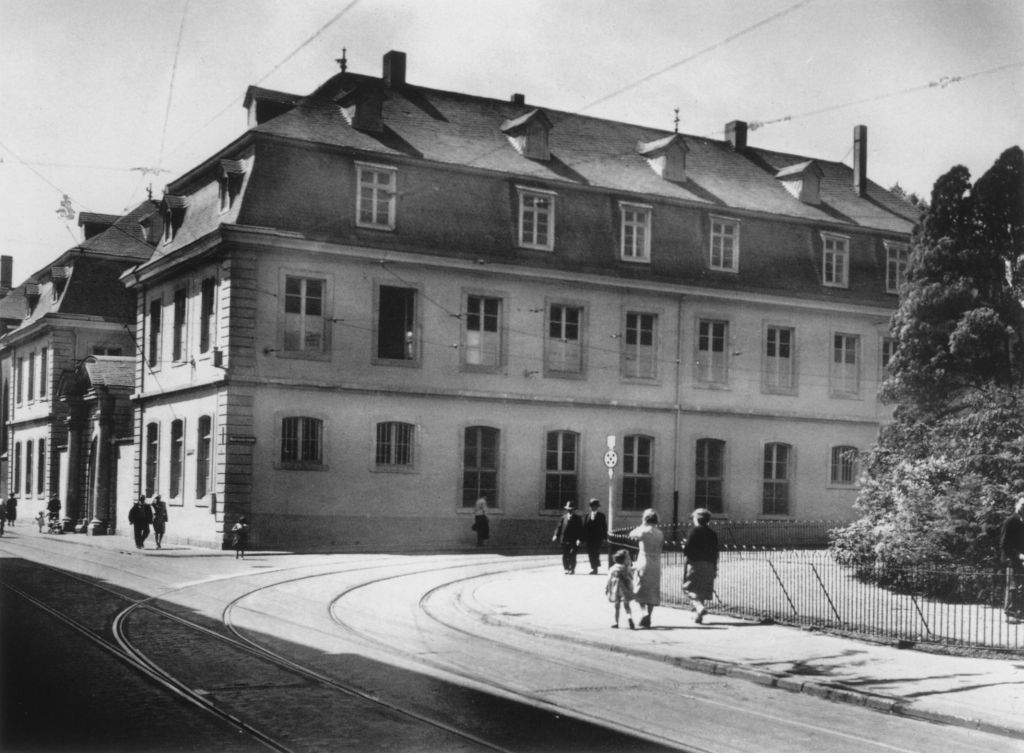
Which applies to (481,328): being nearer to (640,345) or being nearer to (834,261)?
(640,345)

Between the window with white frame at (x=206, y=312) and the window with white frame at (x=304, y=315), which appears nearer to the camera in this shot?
the window with white frame at (x=304, y=315)

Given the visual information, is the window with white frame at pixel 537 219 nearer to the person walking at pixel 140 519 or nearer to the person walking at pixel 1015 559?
the person walking at pixel 140 519

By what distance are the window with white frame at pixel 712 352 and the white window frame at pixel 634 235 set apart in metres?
2.76

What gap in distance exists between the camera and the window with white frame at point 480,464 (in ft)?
114

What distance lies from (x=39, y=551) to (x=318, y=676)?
891 inches

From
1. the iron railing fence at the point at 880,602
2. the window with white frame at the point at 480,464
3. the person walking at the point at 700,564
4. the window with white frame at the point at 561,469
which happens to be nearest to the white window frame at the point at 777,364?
the window with white frame at the point at 561,469

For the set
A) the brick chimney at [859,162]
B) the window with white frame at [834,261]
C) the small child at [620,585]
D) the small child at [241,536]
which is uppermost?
the brick chimney at [859,162]

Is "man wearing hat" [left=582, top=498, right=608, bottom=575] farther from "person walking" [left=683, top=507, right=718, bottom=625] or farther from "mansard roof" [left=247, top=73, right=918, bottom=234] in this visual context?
"mansard roof" [left=247, top=73, right=918, bottom=234]

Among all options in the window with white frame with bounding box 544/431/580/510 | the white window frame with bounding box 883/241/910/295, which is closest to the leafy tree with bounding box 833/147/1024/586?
the window with white frame with bounding box 544/431/580/510

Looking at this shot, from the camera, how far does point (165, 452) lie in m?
37.2

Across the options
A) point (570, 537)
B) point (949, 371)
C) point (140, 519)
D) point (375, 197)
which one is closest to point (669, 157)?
point (375, 197)

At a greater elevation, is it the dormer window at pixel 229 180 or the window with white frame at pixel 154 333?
the dormer window at pixel 229 180

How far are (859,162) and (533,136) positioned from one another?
44.6 feet

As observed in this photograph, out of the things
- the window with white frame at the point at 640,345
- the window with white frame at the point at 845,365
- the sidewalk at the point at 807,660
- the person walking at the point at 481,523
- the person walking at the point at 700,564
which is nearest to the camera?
the sidewalk at the point at 807,660
